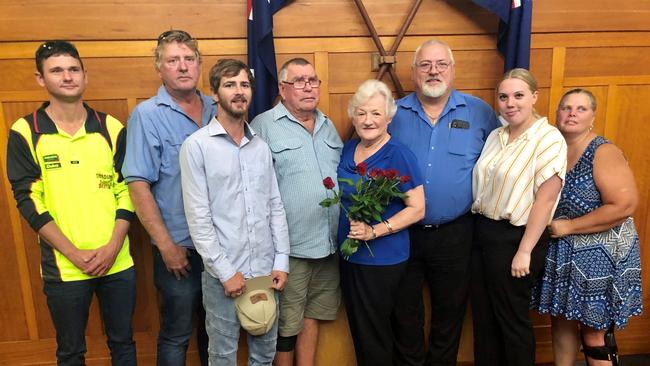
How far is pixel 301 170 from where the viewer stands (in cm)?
201

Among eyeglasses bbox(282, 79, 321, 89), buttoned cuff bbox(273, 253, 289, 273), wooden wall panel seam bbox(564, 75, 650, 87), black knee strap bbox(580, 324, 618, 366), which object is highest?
wooden wall panel seam bbox(564, 75, 650, 87)

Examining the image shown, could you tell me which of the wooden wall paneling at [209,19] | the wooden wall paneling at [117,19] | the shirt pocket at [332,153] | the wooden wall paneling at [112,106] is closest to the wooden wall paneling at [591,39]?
the wooden wall paneling at [209,19]

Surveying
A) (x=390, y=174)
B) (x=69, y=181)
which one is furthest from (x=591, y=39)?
(x=69, y=181)

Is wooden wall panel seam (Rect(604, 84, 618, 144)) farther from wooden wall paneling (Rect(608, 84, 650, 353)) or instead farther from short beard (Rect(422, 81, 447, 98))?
short beard (Rect(422, 81, 447, 98))

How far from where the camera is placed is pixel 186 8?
2.24 meters

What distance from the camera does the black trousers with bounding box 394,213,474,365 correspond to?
210 centimetres

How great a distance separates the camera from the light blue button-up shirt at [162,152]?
1.85 meters

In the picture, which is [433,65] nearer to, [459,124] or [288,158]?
[459,124]

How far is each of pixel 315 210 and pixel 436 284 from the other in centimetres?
74

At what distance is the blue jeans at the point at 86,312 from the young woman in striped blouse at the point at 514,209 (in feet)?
5.41

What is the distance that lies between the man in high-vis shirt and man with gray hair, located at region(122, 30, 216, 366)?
12 centimetres

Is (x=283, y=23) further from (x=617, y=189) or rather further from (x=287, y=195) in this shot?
(x=617, y=189)

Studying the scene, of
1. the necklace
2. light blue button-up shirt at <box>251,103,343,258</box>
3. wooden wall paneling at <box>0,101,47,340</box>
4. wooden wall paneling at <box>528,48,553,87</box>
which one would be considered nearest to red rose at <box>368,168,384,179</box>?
the necklace

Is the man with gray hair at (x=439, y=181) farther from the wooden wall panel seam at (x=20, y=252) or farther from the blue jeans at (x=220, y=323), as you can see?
the wooden wall panel seam at (x=20, y=252)
